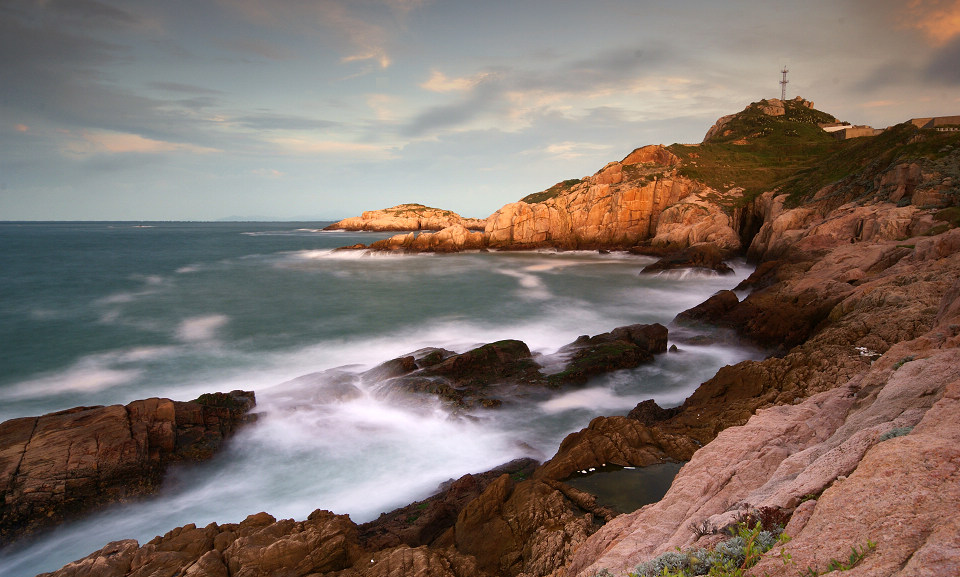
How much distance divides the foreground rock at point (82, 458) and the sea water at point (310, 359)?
0.43 meters

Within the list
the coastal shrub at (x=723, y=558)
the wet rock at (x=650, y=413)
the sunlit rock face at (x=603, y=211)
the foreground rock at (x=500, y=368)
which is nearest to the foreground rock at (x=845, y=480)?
the coastal shrub at (x=723, y=558)

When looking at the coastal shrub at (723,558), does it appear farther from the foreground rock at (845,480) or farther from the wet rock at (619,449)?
the wet rock at (619,449)

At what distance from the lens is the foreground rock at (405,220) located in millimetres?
140125

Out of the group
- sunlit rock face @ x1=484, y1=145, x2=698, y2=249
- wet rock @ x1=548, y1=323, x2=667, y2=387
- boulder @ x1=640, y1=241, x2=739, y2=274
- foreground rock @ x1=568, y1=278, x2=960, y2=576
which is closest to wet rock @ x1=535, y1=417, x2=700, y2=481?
foreground rock @ x1=568, y1=278, x2=960, y2=576

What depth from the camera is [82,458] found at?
1003cm

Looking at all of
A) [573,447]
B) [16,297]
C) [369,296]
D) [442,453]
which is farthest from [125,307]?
[573,447]

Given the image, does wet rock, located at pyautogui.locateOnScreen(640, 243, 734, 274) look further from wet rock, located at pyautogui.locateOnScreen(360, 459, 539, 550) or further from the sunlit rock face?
wet rock, located at pyautogui.locateOnScreen(360, 459, 539, 550)

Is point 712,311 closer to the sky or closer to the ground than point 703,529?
closer to the ground

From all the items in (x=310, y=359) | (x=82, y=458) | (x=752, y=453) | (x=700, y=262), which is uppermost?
(x=700, y=262)

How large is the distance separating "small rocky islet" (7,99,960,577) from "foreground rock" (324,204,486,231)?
12010 cm

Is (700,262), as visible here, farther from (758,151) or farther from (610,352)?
(758,151)

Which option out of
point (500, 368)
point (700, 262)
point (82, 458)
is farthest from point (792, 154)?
point (82, 458)

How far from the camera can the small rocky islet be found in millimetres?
3955

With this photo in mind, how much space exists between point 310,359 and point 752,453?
19119 millimetres
